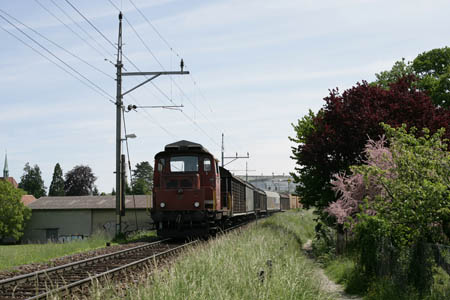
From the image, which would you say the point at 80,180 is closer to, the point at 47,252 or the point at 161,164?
the point at 161,164

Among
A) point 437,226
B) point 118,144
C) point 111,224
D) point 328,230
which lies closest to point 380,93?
point 328,230

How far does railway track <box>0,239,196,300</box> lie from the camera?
848cm

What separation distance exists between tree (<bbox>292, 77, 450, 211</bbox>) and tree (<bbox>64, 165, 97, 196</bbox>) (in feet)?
270

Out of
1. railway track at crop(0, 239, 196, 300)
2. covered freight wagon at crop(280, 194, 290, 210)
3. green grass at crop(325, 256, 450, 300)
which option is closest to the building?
covered freight wagon at crop(280, 194, 290, 210)

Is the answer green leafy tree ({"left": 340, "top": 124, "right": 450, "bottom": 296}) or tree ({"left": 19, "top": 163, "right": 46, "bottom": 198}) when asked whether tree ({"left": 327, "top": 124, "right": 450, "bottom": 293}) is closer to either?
green leafy tree ({"left": 340, "top": 124, "right": 450, "bottom": 296})

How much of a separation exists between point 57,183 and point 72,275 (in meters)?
112

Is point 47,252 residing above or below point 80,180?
below

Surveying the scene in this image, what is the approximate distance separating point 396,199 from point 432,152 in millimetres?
1039

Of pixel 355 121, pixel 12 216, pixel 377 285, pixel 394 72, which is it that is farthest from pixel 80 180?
pixel 377 285

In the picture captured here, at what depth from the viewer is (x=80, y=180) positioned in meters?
96.4

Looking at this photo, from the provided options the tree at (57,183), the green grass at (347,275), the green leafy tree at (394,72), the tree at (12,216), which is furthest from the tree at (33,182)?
the green grass at (347,275)

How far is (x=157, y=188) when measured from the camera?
67.4 ft

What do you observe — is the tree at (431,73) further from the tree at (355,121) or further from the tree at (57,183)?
the tree at (57,183)

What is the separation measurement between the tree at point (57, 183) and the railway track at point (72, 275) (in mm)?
104615
